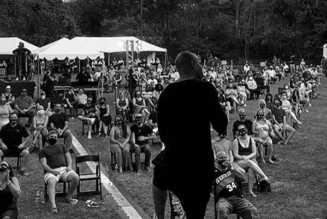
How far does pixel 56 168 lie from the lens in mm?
Answer: 7918

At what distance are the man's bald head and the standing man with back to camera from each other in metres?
0.04

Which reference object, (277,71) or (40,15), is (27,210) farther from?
(40,15)

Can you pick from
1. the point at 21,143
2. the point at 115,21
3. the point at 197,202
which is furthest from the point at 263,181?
the point at 115,21

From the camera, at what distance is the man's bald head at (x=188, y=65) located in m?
2.88

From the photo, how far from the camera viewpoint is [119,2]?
163 ft

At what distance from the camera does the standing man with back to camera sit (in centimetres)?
275

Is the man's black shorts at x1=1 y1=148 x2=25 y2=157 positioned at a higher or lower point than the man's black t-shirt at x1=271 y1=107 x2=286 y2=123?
lower

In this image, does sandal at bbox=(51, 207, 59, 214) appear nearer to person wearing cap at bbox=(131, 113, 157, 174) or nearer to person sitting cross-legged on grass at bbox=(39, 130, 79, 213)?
person sitting cross-legged on grass at bbox=(39, 130, 79, 213)

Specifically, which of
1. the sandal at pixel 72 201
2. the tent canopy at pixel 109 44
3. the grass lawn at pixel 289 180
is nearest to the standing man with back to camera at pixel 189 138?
the grass lawn at pixel 289 180

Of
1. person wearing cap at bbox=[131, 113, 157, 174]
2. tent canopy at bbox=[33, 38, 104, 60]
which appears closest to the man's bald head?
person wearing cap at bbox=[131, 113, 157, 174]

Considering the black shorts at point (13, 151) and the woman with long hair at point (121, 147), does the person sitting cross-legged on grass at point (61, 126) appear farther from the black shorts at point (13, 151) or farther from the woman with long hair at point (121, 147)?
the black shorts at point (13, 151)

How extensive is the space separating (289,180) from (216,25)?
148ft

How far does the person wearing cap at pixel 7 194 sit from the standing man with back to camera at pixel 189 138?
155 inches

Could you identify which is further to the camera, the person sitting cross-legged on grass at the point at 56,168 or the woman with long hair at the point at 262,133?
the woman with long hair at the point at 262,133
